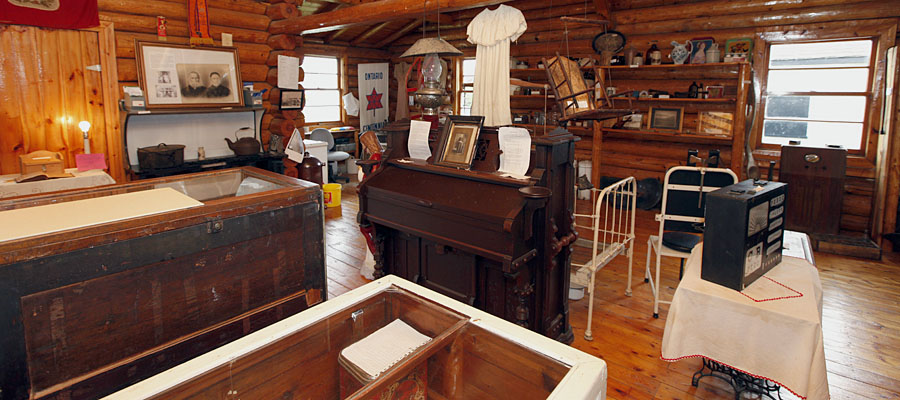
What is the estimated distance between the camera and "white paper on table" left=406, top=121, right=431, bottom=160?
10.6 ft

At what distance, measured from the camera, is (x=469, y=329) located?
113 centimetres

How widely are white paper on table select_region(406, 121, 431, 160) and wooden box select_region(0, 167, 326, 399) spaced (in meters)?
1.48

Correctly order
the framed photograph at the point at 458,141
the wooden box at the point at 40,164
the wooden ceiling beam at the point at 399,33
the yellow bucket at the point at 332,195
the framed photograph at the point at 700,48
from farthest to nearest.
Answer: the wooden ceiling beam at the point at 399,33
the yellow bucket at the point at 332,195
the framed photograph at the point at 700,48
the wooden box at the point at 40,164
the framed photograph at the point at 458,141

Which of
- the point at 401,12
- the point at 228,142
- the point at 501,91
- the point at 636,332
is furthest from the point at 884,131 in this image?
the point at 228,142

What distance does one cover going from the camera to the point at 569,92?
280cm

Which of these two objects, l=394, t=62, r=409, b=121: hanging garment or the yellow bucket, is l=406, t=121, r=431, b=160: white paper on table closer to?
the yellow bucket

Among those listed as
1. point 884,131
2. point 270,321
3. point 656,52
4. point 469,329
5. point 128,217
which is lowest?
point 270,321

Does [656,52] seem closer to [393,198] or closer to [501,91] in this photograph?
[501,91]

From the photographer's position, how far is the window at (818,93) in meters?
5.10

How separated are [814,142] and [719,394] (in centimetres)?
424

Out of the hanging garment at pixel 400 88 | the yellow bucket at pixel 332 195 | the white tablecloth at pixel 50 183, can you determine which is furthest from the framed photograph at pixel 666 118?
the white tablecloth at pixel 50 183

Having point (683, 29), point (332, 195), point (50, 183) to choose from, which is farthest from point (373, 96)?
point (50, 183)

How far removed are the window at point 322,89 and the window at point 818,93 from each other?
678 centimetres

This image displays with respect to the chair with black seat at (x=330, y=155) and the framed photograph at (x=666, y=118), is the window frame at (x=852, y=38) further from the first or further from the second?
the chair with black seat at (x=330, y=155)
